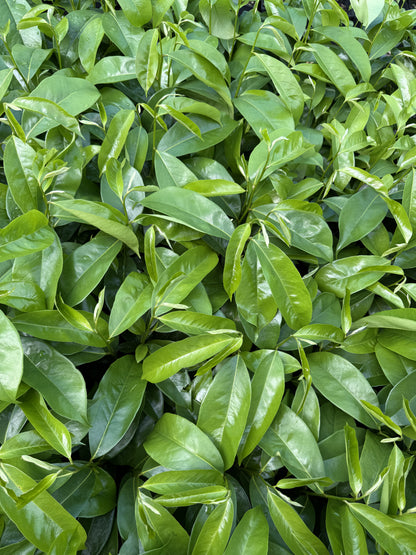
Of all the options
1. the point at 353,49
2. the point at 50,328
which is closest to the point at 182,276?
the point at 50,328

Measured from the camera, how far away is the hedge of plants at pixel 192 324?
54 cm

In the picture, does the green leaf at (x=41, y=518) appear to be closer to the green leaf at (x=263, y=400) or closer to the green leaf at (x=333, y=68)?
the green leaf at (x=263, y=400)

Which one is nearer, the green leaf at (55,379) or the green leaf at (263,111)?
the green leaf at (55,379)

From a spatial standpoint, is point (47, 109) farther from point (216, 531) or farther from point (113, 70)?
point (216, 531)

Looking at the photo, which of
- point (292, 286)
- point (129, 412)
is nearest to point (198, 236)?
point (292, 286)

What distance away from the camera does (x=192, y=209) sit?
628mm

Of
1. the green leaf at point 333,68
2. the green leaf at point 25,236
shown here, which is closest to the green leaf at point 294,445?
the green leaf at point 25,236

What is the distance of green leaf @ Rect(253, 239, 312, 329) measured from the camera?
23.4 inches

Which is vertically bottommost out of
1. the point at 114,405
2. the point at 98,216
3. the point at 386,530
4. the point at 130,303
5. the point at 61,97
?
the point at 386,530

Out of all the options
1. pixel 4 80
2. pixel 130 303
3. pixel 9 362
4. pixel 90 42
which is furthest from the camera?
pixel 90 42

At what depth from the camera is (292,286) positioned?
0.59m

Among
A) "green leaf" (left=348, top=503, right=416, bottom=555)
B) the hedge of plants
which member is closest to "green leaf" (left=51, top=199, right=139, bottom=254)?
the hedge of plants

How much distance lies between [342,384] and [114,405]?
321 millimetres

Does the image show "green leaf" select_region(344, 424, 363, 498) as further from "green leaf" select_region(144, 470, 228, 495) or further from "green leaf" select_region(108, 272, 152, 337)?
"green leaf" select_region(108, 272, 152, 337)
